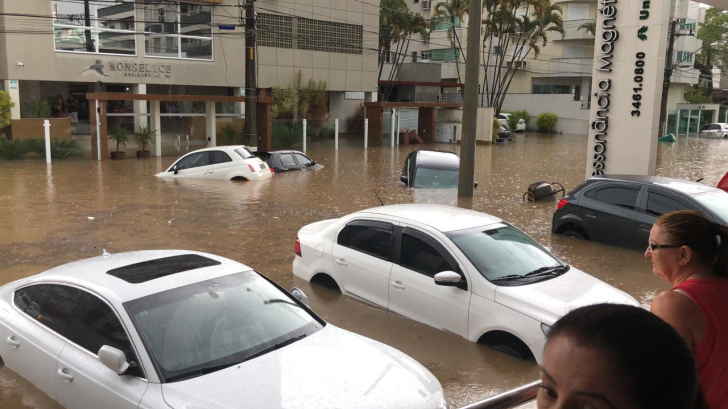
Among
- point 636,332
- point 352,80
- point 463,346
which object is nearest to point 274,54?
point 352,80

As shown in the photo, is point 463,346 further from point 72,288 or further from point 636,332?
point 636,332

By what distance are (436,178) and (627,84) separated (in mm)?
5417

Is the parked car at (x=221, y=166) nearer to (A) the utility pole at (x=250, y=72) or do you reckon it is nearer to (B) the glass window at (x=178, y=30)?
(A) the utility pole at (x=250, y=72)

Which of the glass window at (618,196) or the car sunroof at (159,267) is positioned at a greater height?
the car sunroof at (159,267)

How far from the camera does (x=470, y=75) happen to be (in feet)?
51.5

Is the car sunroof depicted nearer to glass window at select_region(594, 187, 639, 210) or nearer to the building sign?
glass window at select_region(594, 187, 639, 210)

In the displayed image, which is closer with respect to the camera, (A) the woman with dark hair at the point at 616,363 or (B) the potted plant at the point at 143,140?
(A) the woman with dark hair at the point at 616,363

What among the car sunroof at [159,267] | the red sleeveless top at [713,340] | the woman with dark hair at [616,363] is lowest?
the car sunroof at [159,267]

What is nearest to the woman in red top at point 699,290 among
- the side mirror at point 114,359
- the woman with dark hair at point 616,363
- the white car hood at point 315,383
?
the woman with dark hair at point 616,363

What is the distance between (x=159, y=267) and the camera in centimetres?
556

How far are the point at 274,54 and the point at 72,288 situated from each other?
31.8 metres

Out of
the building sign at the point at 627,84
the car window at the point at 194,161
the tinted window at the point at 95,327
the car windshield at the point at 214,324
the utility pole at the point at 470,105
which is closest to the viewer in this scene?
the car windshield at the point at 214,324

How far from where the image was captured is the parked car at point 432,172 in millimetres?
18031

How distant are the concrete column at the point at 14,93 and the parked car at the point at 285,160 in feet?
35.7
